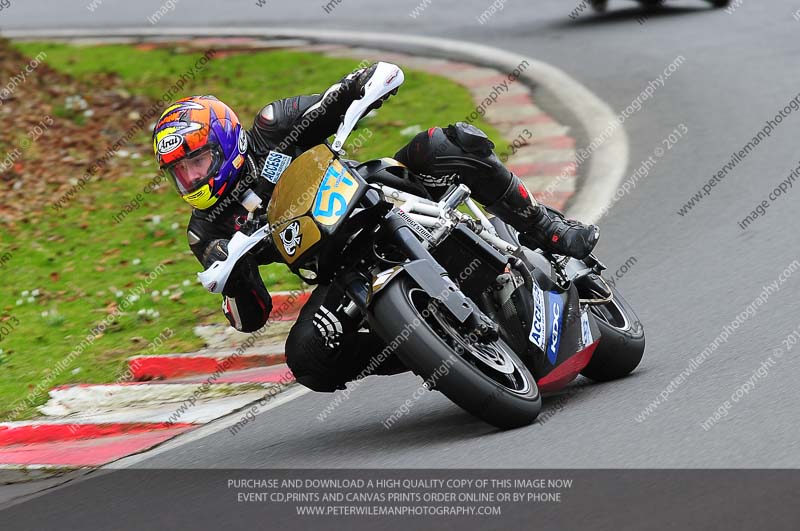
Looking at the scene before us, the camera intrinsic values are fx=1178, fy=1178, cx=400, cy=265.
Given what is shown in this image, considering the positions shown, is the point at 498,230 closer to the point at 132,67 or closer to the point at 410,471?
the point at 410,471

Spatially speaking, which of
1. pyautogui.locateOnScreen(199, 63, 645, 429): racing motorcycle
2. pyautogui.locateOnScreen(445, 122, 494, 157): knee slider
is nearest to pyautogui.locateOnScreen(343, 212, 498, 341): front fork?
pyautogui.locateOnScreen(199, 63, 645, 429): racing motorcycle

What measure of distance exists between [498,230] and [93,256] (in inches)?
191

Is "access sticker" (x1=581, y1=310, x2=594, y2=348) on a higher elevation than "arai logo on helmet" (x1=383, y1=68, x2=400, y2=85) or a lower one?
lower

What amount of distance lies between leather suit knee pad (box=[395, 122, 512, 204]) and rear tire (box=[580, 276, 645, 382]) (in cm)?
79

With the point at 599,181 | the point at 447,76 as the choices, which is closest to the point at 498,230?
the point at 599,181

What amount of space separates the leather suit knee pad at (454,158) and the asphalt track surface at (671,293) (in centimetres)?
104

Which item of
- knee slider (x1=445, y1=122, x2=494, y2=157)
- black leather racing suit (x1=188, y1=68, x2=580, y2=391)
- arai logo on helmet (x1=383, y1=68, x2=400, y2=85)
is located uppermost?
arai logo on helmet (x1=383, y1=68, x2=400, y2=85)

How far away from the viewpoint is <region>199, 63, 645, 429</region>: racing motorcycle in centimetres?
446

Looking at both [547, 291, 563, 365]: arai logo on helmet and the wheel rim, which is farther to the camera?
[547, 291, 563, 365]: arai logo on helmet

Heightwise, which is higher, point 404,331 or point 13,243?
point 404,331

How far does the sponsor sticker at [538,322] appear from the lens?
506 cm

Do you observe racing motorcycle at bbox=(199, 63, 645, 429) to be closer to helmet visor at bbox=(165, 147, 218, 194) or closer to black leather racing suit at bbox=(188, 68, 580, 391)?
black leather racing suit at bbox=(188, 68, 580, 391)

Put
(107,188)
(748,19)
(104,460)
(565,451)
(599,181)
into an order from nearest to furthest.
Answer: (565,451), (104,460), (599,181), (107,188), (748,19)

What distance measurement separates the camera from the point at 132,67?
47.1ft
